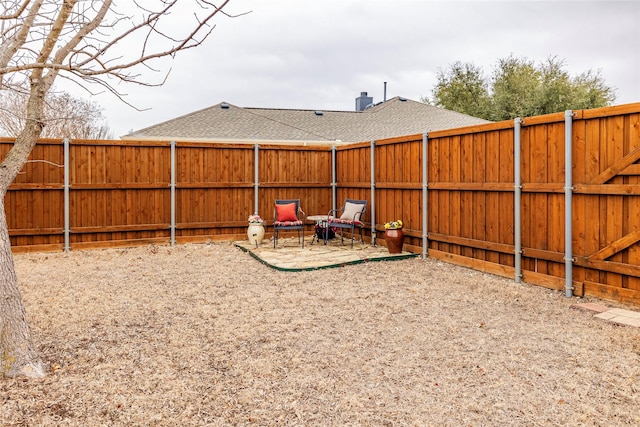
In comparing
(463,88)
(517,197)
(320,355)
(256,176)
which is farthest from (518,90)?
(320,355)

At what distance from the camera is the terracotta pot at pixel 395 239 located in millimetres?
6551

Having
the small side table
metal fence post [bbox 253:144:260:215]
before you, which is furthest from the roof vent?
the small side table

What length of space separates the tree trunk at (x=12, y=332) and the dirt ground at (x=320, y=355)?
4.1 inches

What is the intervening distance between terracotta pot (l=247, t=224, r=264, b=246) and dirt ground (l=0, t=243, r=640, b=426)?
2.50 meters

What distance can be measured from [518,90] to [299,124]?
14344 millimetres

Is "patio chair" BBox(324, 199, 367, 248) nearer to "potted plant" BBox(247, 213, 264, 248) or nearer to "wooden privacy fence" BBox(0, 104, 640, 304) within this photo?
"wooden privacy fence" BBox(0, 104, 640, 304)

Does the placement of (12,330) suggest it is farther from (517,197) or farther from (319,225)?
(319,225)

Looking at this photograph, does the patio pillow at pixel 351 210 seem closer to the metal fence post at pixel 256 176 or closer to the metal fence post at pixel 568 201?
the metal fence post at pixel 256 176

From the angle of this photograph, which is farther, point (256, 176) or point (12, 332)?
point (256, 176)

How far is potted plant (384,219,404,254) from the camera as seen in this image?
6551 millimetres

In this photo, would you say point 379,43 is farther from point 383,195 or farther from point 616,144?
point 616,144

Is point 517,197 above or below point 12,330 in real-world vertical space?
above

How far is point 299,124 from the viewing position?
44.5 feet

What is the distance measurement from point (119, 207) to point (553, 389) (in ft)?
23.4
